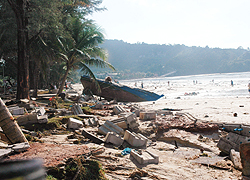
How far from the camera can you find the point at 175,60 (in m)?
154

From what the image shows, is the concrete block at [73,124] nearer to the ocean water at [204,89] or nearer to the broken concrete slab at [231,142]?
the broken concrete slab at [231,142]

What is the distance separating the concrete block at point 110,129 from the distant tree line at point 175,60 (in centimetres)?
9398

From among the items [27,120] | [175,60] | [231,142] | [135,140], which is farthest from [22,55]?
[175,60]

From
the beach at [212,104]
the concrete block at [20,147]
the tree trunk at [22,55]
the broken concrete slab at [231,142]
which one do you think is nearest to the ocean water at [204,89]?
the beach at [212,104]

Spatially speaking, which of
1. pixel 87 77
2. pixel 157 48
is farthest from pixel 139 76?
pixel 87 77

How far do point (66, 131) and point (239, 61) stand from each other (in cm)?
14399

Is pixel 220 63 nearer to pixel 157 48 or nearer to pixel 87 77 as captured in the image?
pixel 157 48

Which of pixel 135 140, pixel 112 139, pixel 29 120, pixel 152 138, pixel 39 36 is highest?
pixel 39 36

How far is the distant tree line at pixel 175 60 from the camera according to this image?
127812mm

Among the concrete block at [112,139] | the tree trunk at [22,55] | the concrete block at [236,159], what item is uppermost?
the tree trunk at [22,55]

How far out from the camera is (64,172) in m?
2.78

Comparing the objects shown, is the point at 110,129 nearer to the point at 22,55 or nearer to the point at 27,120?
the point at 27,120

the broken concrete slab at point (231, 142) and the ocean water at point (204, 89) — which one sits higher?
the broken concrete slab at point (231, 142)

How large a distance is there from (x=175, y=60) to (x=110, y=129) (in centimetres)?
15539
